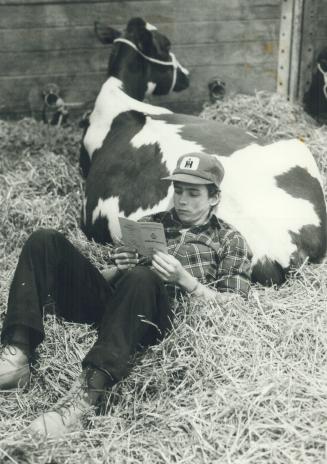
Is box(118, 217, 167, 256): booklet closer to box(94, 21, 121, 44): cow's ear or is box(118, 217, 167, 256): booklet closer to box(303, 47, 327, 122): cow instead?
box(94, 21, 121, 44): cow's ear

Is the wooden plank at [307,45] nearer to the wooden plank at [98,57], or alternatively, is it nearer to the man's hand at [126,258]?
the wooden plank at [98,57]

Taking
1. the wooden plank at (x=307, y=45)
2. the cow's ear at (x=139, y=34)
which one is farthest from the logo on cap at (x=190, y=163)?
the wooden plank at (x=307, y=45)

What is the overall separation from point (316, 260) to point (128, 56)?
298 cm

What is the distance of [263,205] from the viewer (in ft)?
12.3

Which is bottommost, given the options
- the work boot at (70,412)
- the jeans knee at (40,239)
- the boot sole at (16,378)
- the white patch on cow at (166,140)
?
the boot sole at (16,378)

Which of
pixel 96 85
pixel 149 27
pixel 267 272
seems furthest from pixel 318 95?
pixel 267 272

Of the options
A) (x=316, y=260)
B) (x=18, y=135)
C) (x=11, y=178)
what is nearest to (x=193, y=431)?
(x=316, y=260)

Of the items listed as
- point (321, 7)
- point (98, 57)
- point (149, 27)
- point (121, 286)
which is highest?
point (321, 7)

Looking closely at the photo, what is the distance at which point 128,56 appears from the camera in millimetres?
6180

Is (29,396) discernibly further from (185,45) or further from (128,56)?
(185,45)

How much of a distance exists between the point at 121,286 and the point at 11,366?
620 millimetres

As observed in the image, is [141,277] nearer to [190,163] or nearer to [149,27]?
[190,163]

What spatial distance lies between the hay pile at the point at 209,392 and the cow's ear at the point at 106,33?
9.76ft

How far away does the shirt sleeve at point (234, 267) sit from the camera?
336 cm
